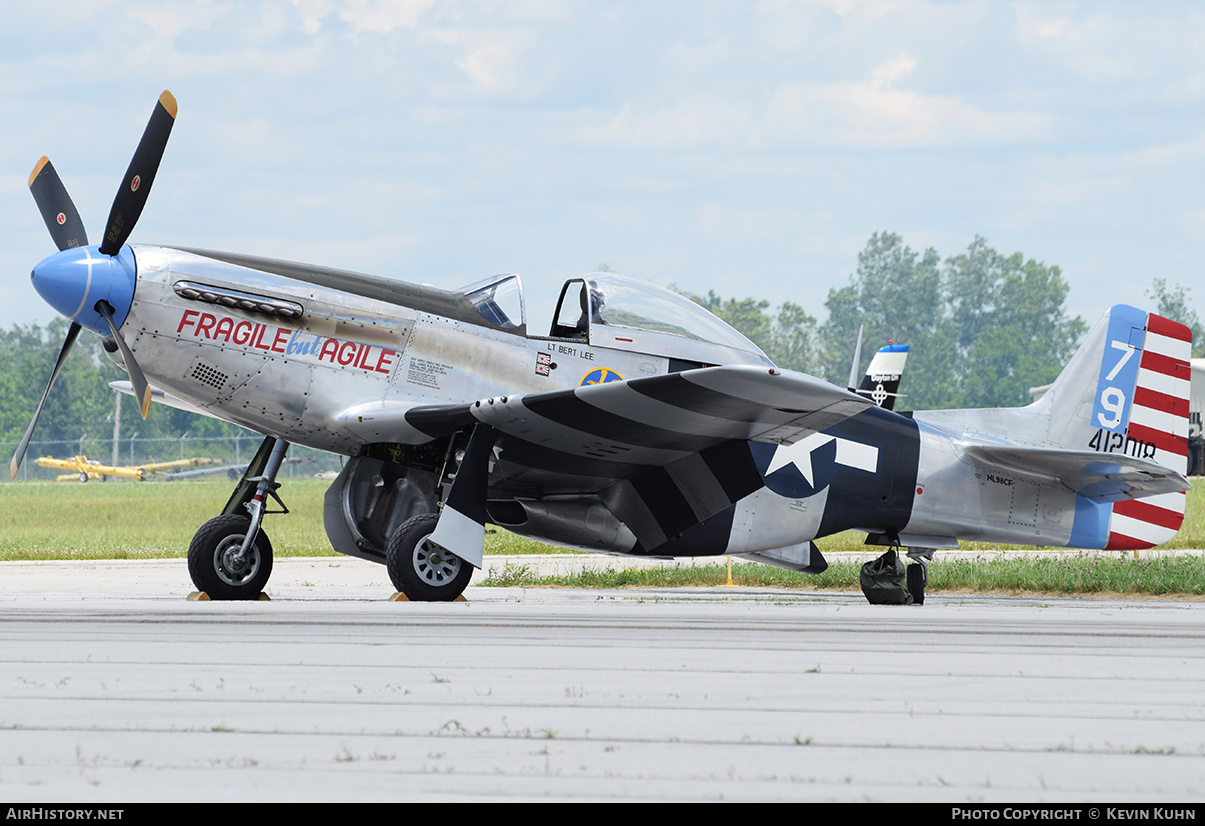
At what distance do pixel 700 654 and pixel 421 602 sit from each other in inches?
154

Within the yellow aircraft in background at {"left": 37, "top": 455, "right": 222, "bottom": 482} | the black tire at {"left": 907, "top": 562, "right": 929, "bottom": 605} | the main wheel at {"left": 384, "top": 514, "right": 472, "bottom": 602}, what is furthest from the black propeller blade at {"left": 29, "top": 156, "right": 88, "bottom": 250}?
the yellow aircraft in background at {"left": 37, "top": 455, "right": 222, "bottom": 482}

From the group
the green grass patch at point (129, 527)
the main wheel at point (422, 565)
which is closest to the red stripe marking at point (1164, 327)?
the green grass patch at point (129, 527)

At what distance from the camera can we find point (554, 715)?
13.9 ft

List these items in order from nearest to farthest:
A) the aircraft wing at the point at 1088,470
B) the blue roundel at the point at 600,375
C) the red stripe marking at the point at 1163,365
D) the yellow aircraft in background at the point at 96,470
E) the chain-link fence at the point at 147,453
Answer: the blue roundel at the point at 600,375 → the aircraft wing at the point at 1088,470 → the red stripe marking at the point at 1163,365 → the yellow aircraft in background at the point at 96,470 → the chain-link fence at the point at 147,453

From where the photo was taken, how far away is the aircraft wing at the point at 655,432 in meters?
8.60

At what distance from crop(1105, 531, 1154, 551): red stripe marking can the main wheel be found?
7257 mm

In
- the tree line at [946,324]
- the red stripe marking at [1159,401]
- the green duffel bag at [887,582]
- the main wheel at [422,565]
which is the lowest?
the main wheel at [422,565]

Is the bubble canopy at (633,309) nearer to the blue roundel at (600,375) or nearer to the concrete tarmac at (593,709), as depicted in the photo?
the blue roundel at (600,375)

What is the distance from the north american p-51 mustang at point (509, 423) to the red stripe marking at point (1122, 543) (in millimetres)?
519

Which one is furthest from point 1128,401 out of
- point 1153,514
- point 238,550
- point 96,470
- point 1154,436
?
point 96,470

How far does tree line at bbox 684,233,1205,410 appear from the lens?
121 meters

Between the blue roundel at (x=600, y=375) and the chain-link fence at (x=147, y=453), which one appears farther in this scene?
the chain-link fence at (x=147, y=453)

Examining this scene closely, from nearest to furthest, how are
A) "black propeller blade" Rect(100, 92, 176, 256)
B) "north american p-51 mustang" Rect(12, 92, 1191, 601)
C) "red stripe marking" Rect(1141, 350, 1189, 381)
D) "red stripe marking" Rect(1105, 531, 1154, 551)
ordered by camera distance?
"north american p-51 mustang" Rect(12, 92, 1191, 601) → "black propeller blade" Rect(100, 92, 176, 256) → "red stripe marking" Rect(1105, 531, 1154, 551) → "red stripe marking" Rect(1141, 350, 1189, 381)

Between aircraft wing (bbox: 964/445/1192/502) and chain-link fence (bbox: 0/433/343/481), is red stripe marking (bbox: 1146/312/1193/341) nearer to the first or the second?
aircraft wing (bbox: 964/445/1192/502)
